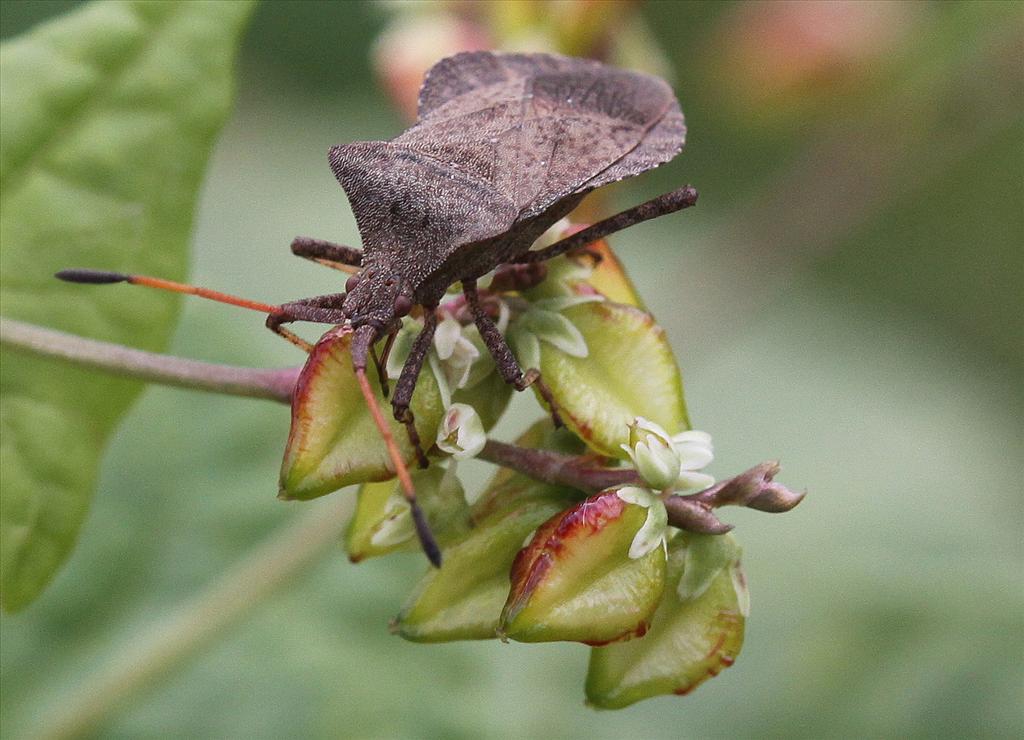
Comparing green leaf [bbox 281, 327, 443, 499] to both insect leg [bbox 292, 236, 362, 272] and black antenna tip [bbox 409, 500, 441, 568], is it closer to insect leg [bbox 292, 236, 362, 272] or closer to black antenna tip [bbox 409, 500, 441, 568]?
black antenna tip [bbox 409, 500, 441, 568]

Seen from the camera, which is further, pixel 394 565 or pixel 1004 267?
pixel 1004 267

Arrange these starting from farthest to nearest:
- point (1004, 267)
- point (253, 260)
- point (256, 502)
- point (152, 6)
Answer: point (1004, 267) → point (253, 260) → point (256, 502) → point (152, 6)

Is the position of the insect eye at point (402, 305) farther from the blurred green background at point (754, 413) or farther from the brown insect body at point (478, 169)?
the blurred green background at point (754, 413)

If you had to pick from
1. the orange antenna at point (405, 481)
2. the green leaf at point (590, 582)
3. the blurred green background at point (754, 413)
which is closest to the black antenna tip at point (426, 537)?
the orange antenna at point (405, 481)

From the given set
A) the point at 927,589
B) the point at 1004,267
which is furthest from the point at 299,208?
the point at 1004,267

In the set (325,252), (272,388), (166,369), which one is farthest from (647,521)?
(325,252)

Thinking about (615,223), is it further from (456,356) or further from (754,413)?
(754,413)

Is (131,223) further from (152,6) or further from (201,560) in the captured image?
(201,560)
